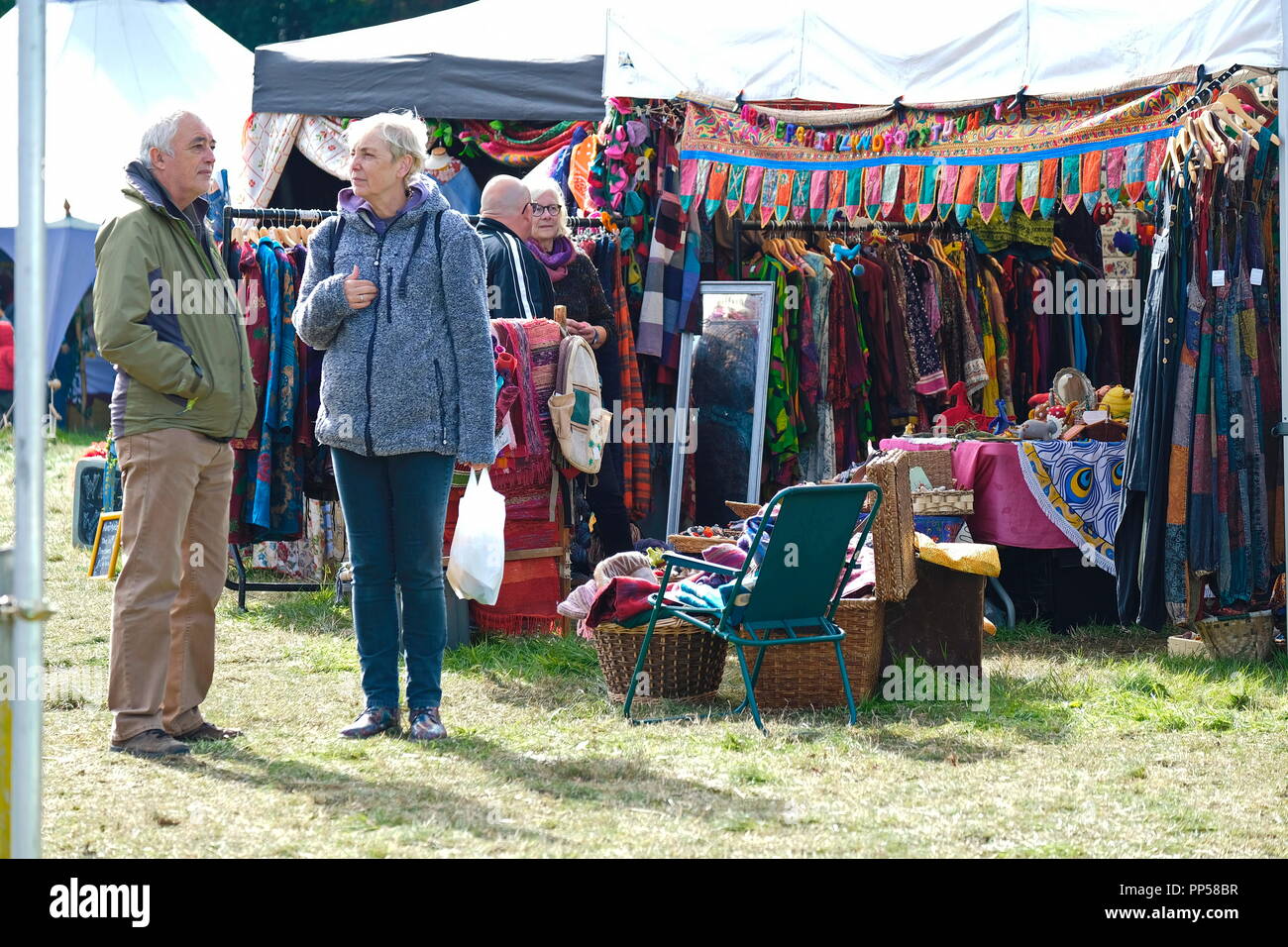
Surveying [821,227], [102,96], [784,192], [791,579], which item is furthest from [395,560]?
[102,96]

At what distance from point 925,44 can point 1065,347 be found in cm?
290

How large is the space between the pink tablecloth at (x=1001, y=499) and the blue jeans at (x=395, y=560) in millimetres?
2920

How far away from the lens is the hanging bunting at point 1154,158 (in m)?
6.13

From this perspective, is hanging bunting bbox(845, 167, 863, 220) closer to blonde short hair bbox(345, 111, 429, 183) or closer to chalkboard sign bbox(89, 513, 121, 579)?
blonde short hair bbox(345, 111, 429, 183)

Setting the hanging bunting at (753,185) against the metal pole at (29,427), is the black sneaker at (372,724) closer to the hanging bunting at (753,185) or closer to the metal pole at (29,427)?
the metal pole at (29,427)

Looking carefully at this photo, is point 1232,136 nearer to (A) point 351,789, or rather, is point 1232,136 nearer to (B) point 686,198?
(B) point 686,198

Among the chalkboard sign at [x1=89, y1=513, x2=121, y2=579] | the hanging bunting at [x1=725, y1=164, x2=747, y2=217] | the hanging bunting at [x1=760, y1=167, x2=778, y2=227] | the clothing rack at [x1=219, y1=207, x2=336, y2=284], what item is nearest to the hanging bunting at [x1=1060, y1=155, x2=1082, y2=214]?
the hanging bunting at [x1=760, y1=167, x2=778, y2=227]

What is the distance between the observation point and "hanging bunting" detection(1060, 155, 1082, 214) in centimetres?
642

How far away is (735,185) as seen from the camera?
7227mm

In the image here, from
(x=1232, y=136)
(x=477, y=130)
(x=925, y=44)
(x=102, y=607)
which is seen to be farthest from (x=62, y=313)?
(x=1232, y=136)

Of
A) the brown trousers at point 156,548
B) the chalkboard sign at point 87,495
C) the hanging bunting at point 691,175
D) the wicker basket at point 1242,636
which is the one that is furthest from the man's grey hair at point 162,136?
the chalkboard sign at point 87,495

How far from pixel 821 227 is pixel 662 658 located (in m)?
3.95

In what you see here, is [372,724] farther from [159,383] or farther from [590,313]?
[590,313]

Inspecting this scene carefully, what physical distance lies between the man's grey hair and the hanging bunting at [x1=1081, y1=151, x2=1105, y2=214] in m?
3.78
